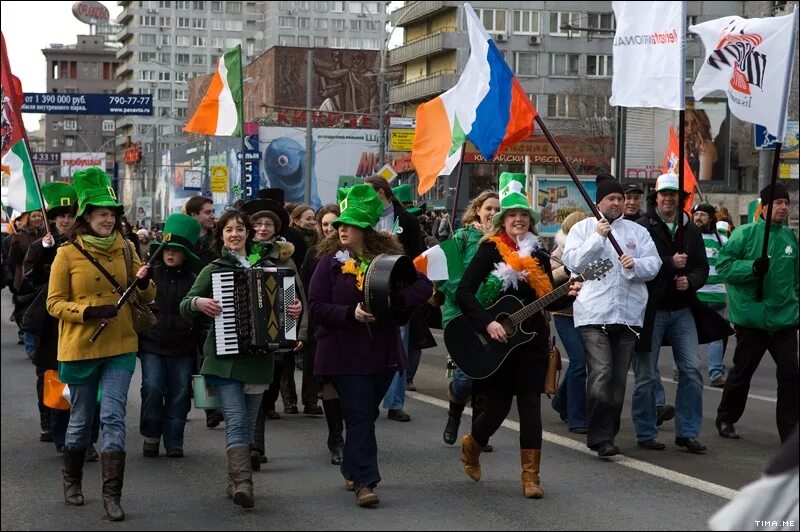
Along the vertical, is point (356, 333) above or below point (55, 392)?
above

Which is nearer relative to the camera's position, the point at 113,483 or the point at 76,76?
the point at 113,483

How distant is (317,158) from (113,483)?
58494 mm

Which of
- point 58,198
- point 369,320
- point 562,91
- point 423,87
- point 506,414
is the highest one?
point 423,87

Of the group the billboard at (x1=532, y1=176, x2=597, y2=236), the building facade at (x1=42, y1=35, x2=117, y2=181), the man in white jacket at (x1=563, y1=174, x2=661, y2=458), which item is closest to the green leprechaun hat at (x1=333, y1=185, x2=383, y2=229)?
the man in white jacket at (x1=563, y1=174, x2=661, y2=458)

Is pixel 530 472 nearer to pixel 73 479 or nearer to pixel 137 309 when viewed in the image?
pixel 137 309

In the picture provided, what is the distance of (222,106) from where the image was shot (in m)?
17.0

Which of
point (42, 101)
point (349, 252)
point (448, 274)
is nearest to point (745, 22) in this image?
point (448, 274)

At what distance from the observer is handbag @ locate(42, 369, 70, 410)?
8.39 m

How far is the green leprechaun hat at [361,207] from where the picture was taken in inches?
312

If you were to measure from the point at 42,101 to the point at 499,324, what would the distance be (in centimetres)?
3193

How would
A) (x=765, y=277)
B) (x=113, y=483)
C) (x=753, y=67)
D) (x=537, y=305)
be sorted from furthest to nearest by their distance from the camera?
(x=753, y=67) → (x=765, y=277) → (x=537, y=305) → (x=113, y=483)

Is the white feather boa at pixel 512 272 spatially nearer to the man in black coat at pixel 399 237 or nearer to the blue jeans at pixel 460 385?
the blue jeans at pixel 460 385

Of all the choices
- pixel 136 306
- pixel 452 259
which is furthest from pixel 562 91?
pixel 136 306

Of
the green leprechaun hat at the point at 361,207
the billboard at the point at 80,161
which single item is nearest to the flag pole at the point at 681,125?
the green leprechaun hat at the point at 361,207
